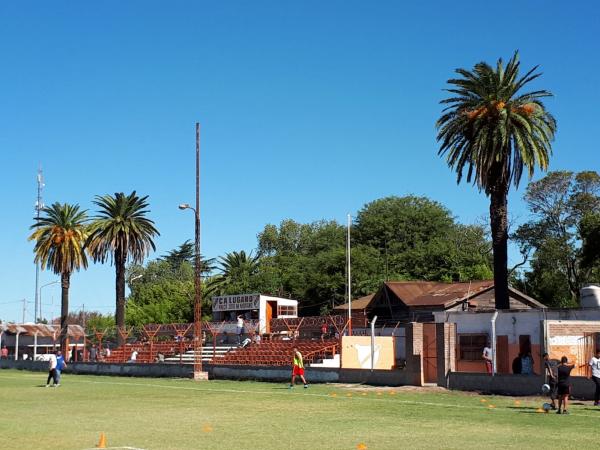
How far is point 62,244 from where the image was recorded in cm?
6625

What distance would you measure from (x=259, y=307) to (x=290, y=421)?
41.2 meters

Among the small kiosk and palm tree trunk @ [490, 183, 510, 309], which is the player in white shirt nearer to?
palm tree trunk @ [490, 183, 510, 309]

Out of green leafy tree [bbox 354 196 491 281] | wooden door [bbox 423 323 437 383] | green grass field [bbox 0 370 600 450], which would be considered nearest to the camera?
Answer: green grass field [bbox 0 370 600 450]

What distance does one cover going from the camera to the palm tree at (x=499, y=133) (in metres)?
41.8

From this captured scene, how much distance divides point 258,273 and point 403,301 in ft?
141

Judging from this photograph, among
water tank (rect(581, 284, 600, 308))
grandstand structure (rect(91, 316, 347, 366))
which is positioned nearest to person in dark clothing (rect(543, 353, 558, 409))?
water tank (rect(581, 284, 600, 308))

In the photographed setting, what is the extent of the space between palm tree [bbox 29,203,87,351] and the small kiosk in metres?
12.6

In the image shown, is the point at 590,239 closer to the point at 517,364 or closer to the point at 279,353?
the point at 279,353

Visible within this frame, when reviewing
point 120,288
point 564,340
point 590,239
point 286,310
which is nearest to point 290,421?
point 564,340

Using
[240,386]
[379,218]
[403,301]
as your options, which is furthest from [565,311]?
[379,218]

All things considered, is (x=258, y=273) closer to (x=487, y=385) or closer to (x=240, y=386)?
(x=240, y=386)

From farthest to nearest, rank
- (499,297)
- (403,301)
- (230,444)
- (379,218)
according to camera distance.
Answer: (379,218)
(403,301)
(499,297)
(230,444)

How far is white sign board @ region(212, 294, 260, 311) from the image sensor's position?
62094 mm

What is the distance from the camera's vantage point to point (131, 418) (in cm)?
2159
